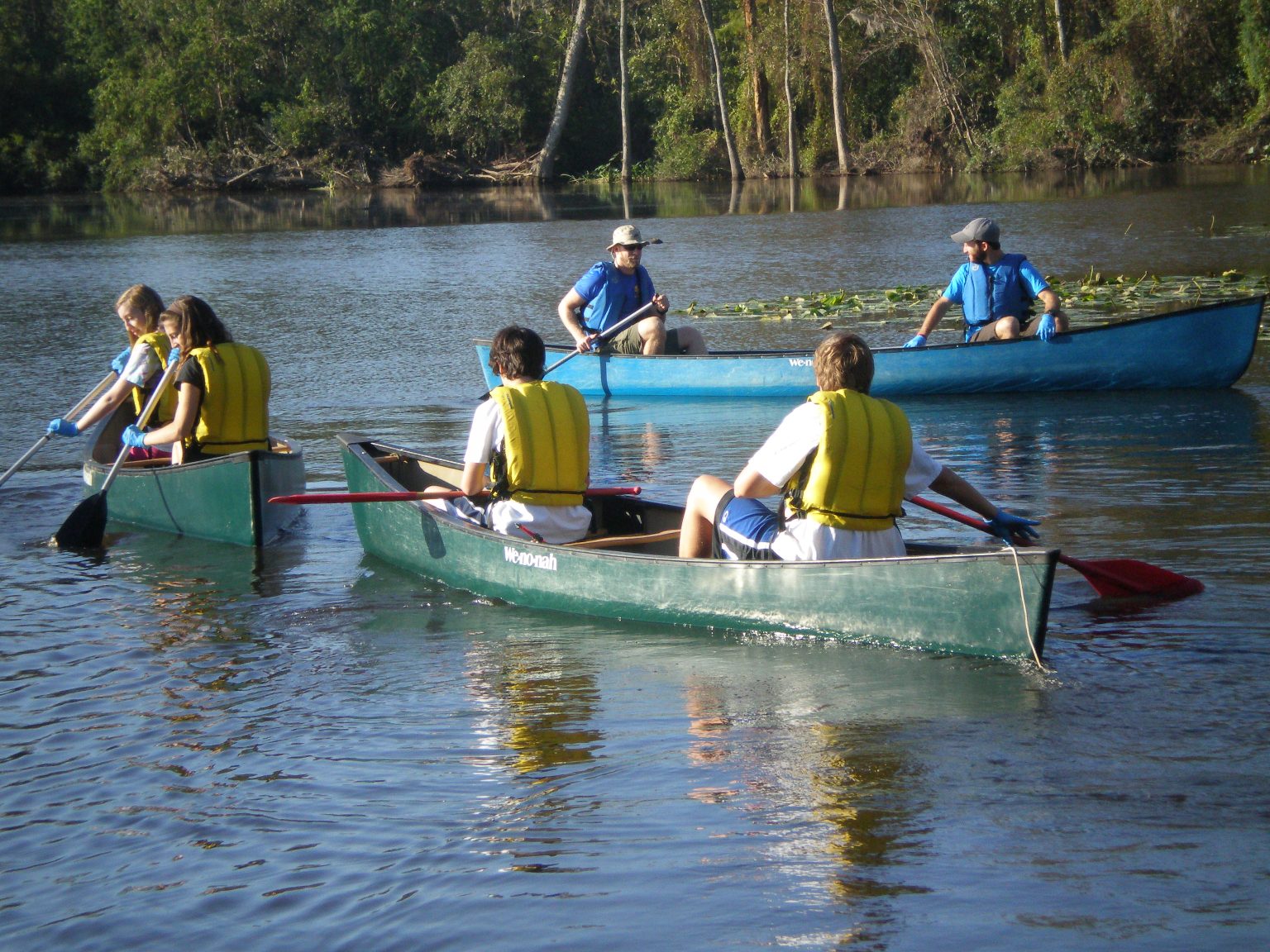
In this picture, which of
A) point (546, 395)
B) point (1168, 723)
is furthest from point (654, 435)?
point (1168, 723)

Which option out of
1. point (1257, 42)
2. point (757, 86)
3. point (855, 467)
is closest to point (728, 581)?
point (855, 467)

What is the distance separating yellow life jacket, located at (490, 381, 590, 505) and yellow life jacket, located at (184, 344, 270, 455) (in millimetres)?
1884

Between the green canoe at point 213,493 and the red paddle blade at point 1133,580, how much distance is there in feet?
12.7

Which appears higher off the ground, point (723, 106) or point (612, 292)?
point (723, 106)

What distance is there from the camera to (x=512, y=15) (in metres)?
50.9

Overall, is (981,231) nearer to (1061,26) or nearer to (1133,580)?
(1133,580)

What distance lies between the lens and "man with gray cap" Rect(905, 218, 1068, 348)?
1034 centimetres

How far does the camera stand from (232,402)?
753 centimetres

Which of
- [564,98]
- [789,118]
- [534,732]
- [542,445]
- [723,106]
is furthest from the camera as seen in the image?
[564,98]

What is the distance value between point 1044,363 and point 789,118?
109 feet

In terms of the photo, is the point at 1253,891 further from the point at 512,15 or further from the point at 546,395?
the point at 512,15

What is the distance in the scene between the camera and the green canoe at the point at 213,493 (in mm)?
7398

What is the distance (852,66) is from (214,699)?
39.9 meters

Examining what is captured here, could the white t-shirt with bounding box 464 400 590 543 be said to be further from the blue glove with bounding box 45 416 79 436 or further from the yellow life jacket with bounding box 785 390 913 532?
the blue glove with bounding box 45 416 79 436
